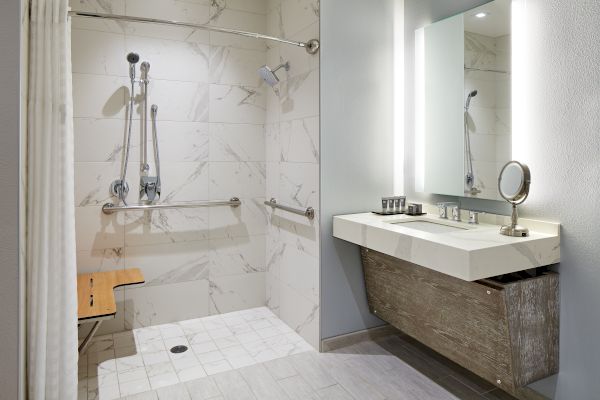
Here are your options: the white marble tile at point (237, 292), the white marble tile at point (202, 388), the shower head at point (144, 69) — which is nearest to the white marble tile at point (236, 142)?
the shower head at point (144, 69)

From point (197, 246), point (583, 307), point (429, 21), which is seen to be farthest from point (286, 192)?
point (583, 307)

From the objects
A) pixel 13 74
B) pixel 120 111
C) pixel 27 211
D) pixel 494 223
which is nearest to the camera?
pixel 13 74

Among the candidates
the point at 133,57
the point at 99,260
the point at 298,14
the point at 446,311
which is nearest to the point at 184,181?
the point at 99,260

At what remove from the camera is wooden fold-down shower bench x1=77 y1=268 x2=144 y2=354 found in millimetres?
2221

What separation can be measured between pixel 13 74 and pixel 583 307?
2.30m

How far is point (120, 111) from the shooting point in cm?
286

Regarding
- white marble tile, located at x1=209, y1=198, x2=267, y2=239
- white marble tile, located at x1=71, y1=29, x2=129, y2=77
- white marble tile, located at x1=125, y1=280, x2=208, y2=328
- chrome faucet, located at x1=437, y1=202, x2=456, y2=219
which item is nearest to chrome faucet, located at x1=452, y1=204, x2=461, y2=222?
chrome faucet, located at x1=437, y1=202, x2=456, y2=219

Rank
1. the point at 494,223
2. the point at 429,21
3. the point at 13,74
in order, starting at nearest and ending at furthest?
the point at 13,74
the point at 494,223
the point at 429,21

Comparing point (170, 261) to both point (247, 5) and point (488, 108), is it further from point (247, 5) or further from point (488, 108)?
point (488, 108)

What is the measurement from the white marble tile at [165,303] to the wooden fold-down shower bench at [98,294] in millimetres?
229

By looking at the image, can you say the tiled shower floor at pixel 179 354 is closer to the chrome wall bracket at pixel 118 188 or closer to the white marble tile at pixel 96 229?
the white marble tile at pixel 96 229

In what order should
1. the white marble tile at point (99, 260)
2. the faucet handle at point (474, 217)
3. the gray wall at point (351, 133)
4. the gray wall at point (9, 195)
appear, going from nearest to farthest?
the gray wall at point (9, 195), the faucet handle at point (474, 217), the gray wall at point (351, 133), the white marble tile at point (99, 260)

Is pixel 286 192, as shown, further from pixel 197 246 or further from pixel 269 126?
pixel 197 246

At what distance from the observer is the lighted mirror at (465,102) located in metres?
2.16
